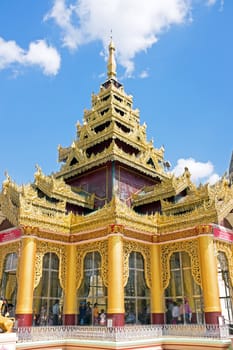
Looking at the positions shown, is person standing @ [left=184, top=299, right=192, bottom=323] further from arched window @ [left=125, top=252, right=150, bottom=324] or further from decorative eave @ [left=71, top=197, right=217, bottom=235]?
decorative eave @ [left=71, top=197, right=217, bottom=235]

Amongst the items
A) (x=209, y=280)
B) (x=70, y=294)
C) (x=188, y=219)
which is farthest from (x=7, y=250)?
(x=209, y=280)

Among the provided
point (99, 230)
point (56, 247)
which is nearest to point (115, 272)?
point (99, 230)

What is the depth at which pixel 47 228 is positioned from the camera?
15375mm

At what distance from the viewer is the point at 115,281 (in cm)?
1391

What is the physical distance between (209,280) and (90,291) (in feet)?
19.8

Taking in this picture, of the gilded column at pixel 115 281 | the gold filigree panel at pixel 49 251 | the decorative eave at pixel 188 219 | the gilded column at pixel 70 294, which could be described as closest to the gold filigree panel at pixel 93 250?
the gilded column at pixel 70 294

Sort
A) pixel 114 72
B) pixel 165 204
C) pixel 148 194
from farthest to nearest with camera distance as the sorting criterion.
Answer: pixel 114 72 < pixel 148 194 < pixel 165 204

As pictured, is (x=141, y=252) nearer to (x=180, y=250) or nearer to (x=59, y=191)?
(x=180, y=250)

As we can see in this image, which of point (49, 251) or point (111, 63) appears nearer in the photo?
point (49, 251)

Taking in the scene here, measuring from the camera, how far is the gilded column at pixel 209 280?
1364 centimetres

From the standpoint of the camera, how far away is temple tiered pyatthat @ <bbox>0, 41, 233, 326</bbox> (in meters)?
14.3

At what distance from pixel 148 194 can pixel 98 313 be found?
680 centimetres

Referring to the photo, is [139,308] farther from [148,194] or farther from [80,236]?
[148,194]

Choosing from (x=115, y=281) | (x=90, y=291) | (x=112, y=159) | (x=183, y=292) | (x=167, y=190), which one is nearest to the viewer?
(x=115, y=281)
